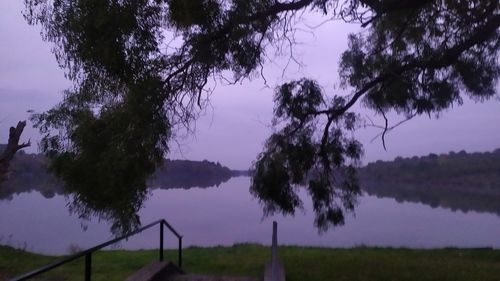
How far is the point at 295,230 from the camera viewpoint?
79.6 ft

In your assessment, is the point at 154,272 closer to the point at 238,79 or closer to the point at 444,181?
the point at 238,79

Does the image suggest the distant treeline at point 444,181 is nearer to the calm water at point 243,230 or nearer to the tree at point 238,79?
the calm water at point 243,230

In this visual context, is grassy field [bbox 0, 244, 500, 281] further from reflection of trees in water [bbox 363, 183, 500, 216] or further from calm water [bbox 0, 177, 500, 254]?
reflection of trees in water [bbox 363, 183, 500, 216]

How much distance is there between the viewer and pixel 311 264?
473 inches

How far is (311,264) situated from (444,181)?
35.2 meters

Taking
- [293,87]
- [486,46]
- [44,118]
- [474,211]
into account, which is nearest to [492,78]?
[486,46]

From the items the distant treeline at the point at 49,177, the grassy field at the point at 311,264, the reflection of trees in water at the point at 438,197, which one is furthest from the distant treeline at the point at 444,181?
the grassy field at the point at 311,264

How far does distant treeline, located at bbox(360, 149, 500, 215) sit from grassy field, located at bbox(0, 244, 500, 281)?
22243mm

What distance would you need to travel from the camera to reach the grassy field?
1062 cm

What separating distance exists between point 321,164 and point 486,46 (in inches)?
146

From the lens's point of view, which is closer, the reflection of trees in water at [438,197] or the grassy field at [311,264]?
the grassy field at [311,264]

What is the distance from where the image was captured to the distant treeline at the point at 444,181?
128 ft

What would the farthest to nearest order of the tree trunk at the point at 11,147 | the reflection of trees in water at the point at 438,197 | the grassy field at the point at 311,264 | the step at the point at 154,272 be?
1. the reflection of trees in water at the point at 438,197
2. the tree trunk at the point at 11,147
3. the grassy field at the point at 311,264
4. the step at the point at 154,272

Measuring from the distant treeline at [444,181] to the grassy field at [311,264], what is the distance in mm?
22243
